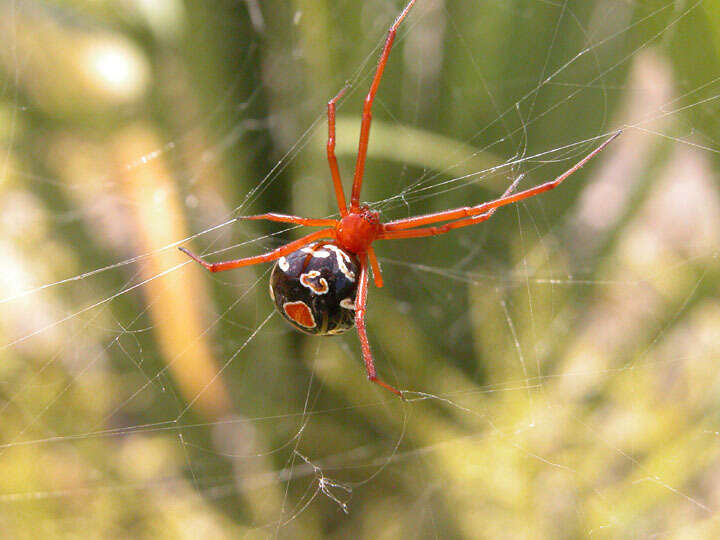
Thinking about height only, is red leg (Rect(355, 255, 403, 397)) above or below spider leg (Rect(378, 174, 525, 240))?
below

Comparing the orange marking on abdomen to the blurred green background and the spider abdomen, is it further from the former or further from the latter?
the blurred green background

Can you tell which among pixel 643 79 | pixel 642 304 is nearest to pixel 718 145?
pixel 643 79

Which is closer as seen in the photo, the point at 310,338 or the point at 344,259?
the point at 344,259

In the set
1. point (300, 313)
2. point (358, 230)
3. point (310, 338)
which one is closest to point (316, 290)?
point (300, 313)

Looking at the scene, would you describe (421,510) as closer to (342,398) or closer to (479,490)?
(479,490)

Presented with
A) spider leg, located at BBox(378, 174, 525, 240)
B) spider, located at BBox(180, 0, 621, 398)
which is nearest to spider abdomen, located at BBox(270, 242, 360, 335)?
spider, located at BBox(180, 0, 621, 398)

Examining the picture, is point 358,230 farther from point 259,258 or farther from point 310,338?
point 310,338

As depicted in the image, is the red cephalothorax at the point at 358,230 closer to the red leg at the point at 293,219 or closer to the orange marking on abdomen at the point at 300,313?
the red leg at the point at 293,219
